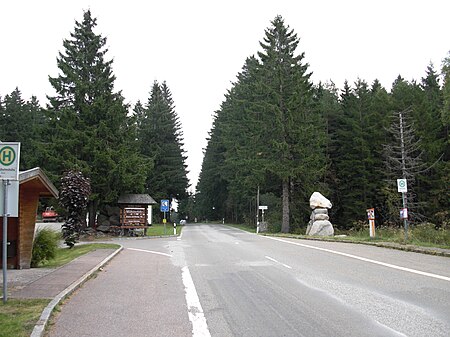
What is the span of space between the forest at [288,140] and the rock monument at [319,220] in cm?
229

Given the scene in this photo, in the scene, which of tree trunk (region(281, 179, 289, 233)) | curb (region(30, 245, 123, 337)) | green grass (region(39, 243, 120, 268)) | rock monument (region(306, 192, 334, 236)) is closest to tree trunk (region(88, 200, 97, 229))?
green grass (region(39, 243, 120, 268))

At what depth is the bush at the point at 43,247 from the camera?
14.3 meters

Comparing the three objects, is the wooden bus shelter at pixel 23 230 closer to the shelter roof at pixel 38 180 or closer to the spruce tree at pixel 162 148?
the shelter roof at pixel 38 180

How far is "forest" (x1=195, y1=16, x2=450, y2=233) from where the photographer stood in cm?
3959

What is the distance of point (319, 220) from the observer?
113ft

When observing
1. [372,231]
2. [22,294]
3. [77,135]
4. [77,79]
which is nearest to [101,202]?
[77,135]

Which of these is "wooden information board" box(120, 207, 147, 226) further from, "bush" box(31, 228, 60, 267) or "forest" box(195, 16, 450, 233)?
"bush" box(31, 228, 60, 267)

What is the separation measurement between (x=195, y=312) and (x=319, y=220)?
2808 cm

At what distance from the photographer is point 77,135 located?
33.2 meters

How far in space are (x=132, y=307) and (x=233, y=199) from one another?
66.2 meters

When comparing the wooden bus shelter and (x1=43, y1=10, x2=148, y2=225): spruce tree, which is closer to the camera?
the wooden bus shelter

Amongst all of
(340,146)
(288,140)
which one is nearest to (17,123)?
(288,140)

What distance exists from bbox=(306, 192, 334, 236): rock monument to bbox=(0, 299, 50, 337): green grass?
27237 mm

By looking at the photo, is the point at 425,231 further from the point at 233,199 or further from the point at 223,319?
the point at 233,199
